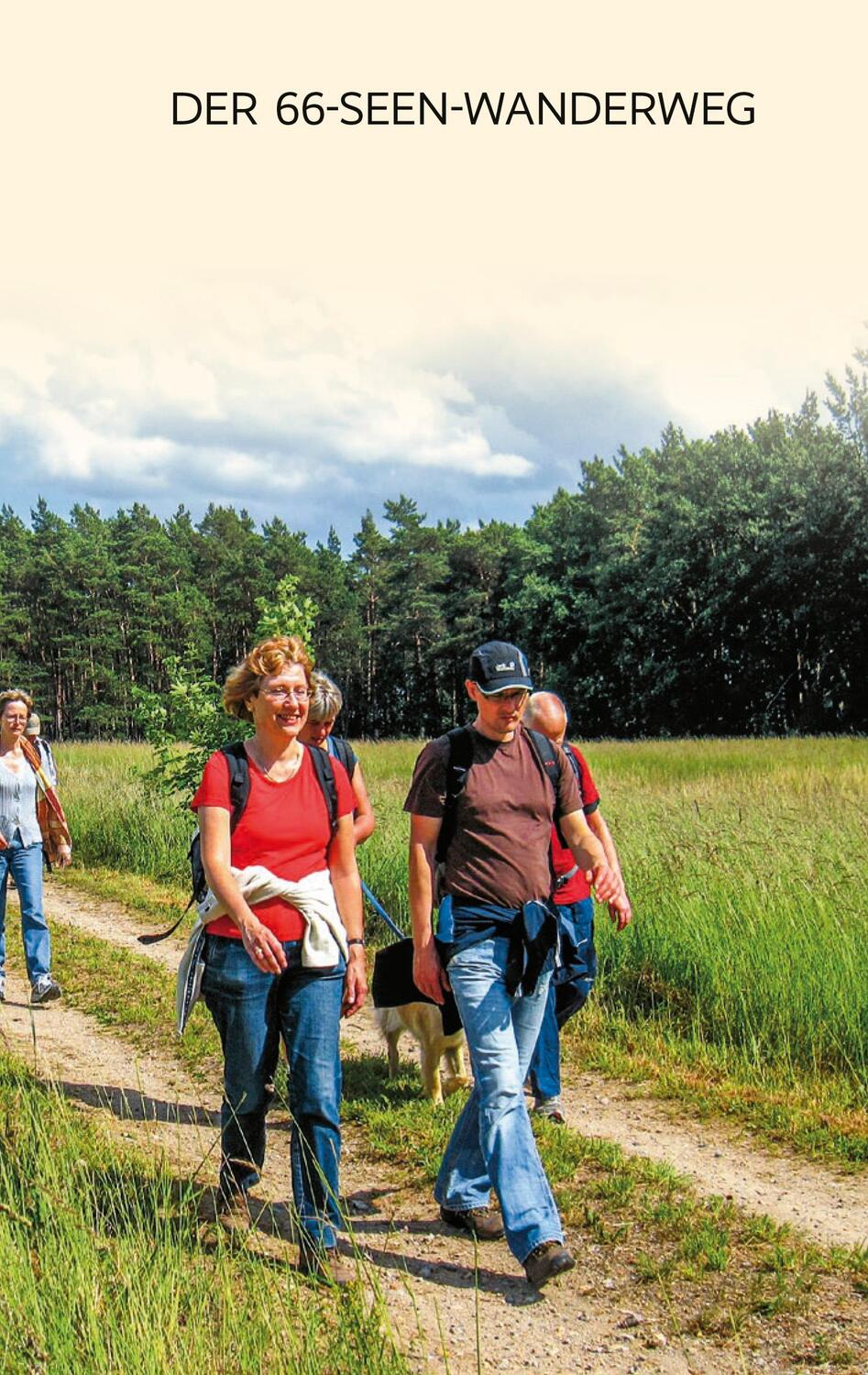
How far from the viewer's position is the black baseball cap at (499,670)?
13.6 feet

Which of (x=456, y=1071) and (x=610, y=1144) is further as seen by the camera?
(x=456, y=1071)

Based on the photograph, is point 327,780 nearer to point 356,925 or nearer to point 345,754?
point 356,925

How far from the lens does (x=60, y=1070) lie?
6.50m

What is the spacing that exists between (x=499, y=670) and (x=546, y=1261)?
198 centimetres

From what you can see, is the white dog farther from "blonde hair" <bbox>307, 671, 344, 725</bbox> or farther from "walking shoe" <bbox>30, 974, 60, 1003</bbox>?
"walking shoe" <bbox>30, 974, 60, 1003</bbox>

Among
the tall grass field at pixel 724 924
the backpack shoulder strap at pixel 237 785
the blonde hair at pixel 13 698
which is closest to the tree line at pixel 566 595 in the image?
the tall grass field at pixel 724 924

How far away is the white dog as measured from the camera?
569 cm

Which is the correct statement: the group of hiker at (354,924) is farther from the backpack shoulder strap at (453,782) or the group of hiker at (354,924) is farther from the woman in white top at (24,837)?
the woman in white top at (24,837)

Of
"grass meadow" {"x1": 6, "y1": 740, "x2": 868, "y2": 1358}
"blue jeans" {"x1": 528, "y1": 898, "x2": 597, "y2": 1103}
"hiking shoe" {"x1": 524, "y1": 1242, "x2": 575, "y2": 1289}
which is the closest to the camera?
"grass meadow" {"x1": 6, "y1": 740, "x2": 868, "y2": 1358}

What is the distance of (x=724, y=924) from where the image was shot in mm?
7379

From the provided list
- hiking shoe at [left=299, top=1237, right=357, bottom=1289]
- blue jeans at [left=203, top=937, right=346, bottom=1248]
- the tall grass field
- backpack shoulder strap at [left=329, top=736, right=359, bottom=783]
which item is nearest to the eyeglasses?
blue jeans at [left=203, top=937, right=346, bottom=1248]

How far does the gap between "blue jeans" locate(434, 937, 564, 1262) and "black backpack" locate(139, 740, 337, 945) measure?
0.74 metres

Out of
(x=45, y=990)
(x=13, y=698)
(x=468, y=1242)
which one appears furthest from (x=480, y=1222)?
(x=13, y=698)

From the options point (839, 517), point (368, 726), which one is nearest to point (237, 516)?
point (368, 726)
